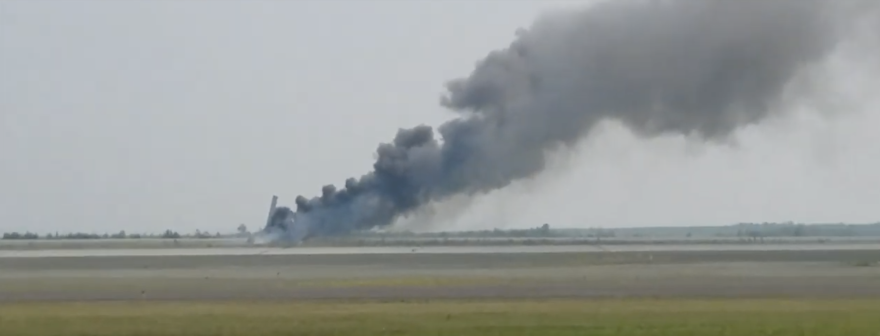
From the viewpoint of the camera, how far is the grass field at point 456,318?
2852 centimetres

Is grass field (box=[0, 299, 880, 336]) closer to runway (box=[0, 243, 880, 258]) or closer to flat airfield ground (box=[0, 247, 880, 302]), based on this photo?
flat airfield ground (box=[0, 247, 880, 302])

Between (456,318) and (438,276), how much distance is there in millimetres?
20793

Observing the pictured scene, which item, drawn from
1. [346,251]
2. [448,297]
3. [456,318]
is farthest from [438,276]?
[346,251]

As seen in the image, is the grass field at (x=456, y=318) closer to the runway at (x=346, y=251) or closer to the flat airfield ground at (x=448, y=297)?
the flat airfield ground at (x=448, y=297)

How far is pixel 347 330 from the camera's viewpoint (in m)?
28.8

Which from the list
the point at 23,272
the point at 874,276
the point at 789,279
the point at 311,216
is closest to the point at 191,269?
the point at 23,272

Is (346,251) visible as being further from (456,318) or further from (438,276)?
(456,318)

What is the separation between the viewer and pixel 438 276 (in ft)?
172

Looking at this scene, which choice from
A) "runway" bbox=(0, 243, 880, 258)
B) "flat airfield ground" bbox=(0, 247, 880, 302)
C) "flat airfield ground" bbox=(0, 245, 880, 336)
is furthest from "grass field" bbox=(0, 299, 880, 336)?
"runway" bbox=(0, 243, 880, 258)

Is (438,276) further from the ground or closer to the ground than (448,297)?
further from the ground

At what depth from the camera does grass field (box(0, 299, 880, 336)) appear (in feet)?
93.6

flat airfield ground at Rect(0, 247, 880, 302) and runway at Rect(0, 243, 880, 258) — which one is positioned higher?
runway at Rect(0, 243, 880, 258)

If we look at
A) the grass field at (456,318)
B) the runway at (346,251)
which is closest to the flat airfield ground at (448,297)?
the grass field at (456,318)

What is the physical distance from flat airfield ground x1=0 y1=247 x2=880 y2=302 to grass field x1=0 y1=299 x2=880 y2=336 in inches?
130
